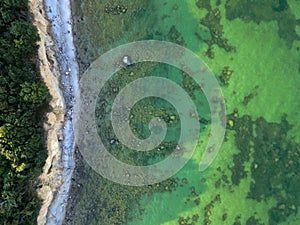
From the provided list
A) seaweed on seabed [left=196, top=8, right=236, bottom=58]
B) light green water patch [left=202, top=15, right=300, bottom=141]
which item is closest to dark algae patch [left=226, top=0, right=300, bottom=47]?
light green water patch [left=202, top=15, right=300, bottom=141]

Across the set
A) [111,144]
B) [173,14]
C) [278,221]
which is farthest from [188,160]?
[173,14]

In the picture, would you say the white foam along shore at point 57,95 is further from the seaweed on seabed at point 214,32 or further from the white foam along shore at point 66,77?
the seaweed on seabed at point 214,32

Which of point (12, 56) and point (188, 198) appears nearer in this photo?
point (12, 56)

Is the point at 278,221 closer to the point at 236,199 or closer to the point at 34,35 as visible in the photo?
the point at 236,199

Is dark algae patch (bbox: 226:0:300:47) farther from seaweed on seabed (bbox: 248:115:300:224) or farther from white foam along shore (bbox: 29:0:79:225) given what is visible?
white foam along shore (bbox: 29:0:79:225)

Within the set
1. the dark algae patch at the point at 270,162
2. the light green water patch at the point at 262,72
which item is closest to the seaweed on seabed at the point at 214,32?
the light green water patch at the point at 262,72
